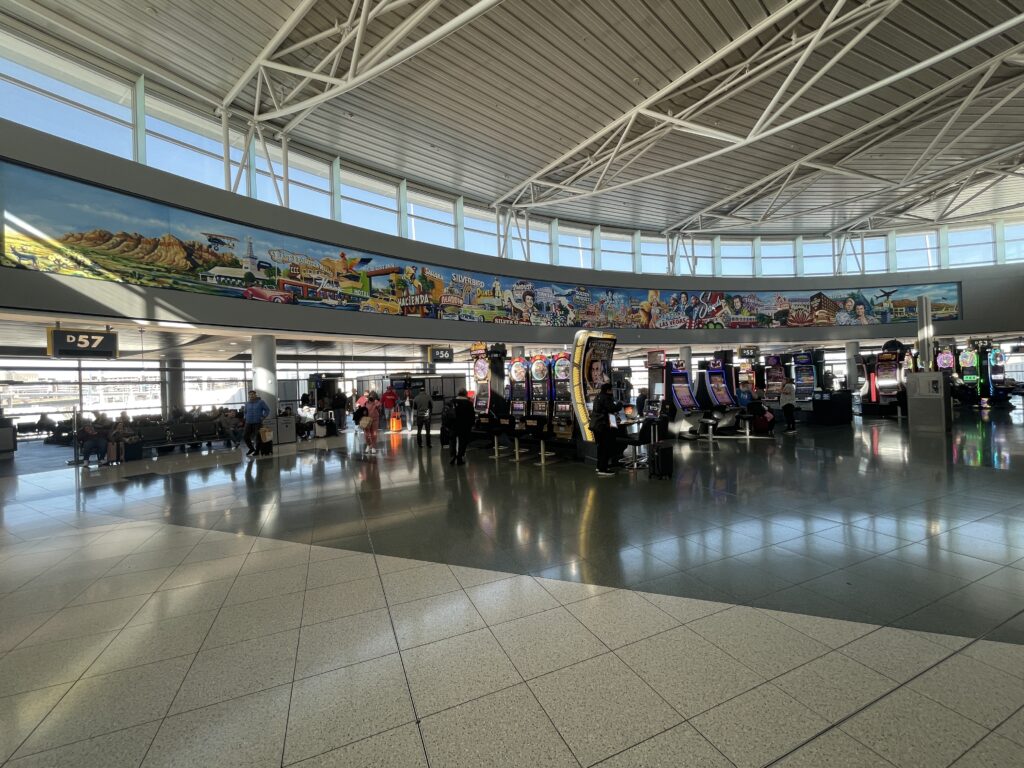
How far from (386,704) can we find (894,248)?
108 ft

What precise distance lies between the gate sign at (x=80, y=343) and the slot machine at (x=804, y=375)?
21135 millimetres

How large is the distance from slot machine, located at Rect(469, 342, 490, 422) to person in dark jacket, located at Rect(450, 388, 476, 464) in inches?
67.0

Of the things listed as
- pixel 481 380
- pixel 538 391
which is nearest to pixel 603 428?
pixel 538 391

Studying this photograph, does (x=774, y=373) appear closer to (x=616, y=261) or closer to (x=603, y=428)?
(x=616, y=261)

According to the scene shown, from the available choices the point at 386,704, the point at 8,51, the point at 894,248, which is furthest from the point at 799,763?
the point at 894,248

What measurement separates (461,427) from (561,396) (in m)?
2.48

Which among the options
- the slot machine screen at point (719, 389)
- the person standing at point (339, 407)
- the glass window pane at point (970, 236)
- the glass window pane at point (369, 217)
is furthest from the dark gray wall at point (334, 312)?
the slot machine screen at point (719, 389)

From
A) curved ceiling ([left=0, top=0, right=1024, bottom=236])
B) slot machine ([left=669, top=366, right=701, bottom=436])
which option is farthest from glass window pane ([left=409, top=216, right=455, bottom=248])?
slot machine ([left=669, top=366, right=701, bottom=436])

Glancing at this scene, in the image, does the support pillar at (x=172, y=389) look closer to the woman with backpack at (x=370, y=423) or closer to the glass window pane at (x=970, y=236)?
the woman with backpack at (x=370, y=423)

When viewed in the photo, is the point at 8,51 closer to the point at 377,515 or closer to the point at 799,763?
the point at 377,515

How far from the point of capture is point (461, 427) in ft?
29.5

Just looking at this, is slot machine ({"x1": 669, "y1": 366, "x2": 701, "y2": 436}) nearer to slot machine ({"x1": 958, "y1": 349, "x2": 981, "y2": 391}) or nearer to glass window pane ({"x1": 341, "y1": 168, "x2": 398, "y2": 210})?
glass window pane ({"x1": 341, "y1": 168, "x2": 398, "y2": 210})

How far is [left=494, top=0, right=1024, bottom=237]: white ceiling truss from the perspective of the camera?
1028 cm

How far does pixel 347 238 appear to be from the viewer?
43.1ft
